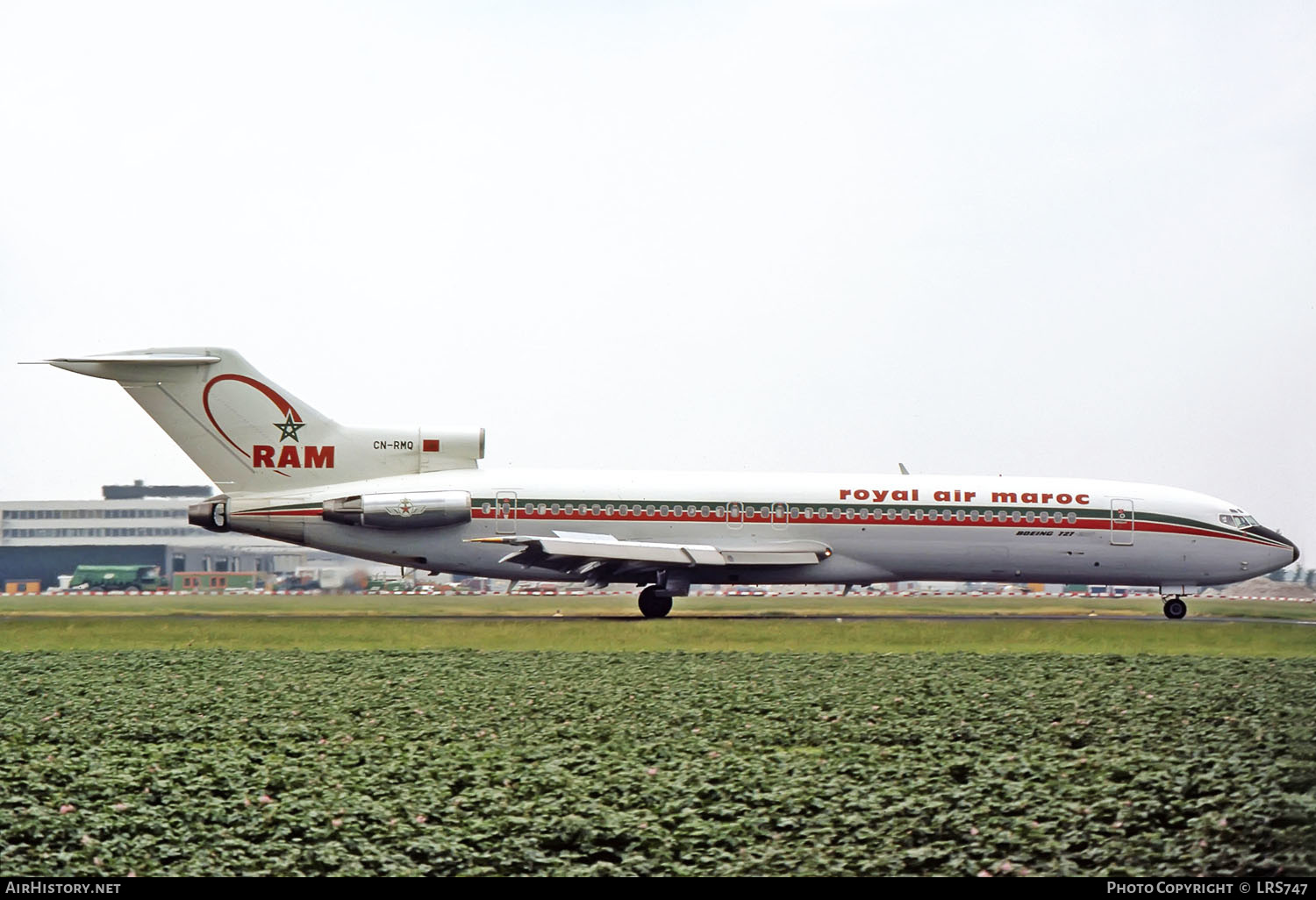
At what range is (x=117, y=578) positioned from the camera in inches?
2219

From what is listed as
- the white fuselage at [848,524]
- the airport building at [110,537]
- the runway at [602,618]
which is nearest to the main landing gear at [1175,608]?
the runway at [602,618]

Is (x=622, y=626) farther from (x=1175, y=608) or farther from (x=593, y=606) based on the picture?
(x=1175, y=608)

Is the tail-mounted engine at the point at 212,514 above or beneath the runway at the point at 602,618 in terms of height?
above

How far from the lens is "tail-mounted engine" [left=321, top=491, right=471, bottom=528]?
29.5 metres

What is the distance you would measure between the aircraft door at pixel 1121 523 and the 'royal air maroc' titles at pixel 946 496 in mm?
842

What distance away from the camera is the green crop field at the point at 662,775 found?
8.75 meters

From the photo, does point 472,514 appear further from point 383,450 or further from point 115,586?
point 115,586

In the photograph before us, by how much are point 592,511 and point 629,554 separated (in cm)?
145

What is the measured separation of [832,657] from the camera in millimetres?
19562

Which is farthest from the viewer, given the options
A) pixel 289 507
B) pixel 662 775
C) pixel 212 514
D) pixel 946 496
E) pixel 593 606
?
pixel 593 606

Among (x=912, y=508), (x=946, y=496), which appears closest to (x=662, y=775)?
(x=912, y=508)

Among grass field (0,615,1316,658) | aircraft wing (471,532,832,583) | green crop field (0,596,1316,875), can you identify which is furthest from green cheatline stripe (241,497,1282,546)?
green crop field (0,596,1316,875)

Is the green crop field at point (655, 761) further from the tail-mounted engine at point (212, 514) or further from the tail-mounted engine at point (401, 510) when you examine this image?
the tail-mounted engine at point (212, 514)
